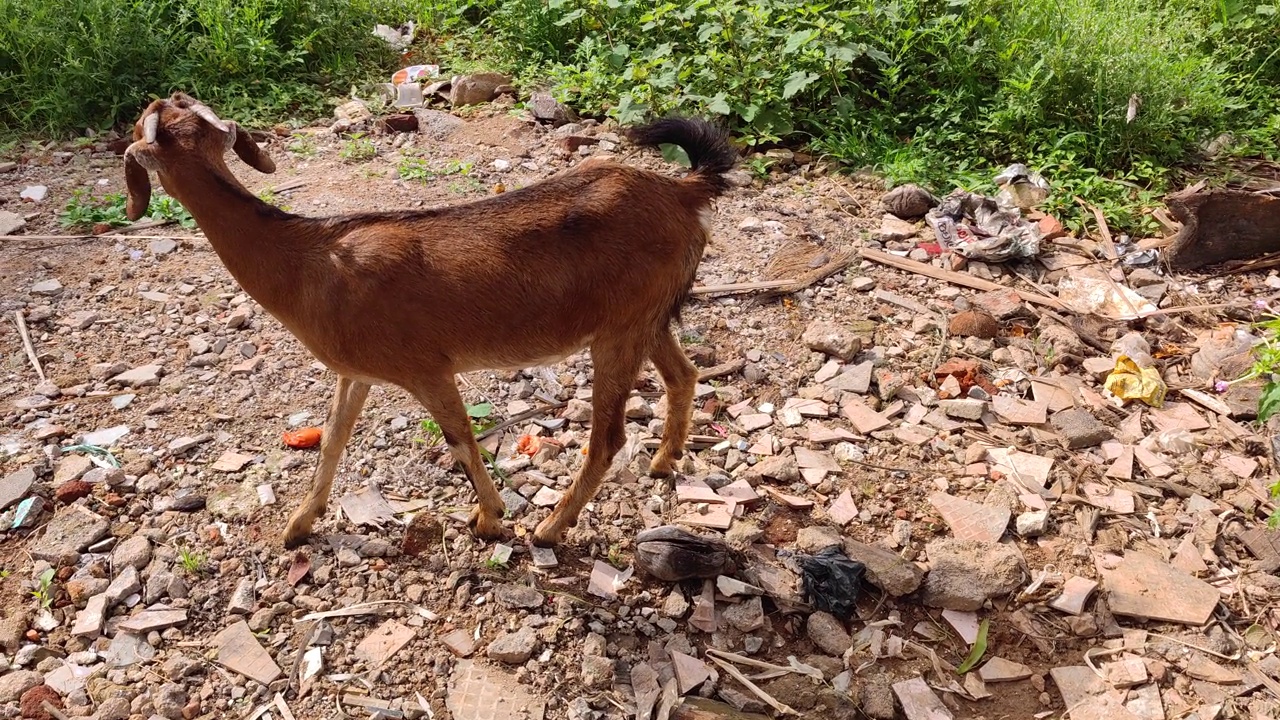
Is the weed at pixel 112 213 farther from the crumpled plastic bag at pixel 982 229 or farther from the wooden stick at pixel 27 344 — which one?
the crumpled plastic bag at pixel 982 229

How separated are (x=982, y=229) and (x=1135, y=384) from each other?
5.32 feet

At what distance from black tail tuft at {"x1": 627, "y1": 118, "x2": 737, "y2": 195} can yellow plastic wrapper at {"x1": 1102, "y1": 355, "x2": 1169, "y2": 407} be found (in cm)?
266

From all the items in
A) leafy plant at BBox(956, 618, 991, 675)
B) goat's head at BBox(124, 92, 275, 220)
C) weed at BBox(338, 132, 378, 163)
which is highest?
goat's head at BBox(124, 92, 275, 220)

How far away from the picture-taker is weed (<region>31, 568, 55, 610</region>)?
12.9 ft

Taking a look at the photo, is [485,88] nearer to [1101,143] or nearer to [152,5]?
[152,5]

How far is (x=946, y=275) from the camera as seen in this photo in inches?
242

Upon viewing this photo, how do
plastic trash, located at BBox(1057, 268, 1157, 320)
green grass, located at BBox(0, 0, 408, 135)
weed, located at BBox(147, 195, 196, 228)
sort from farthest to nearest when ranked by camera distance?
green grass, located at BBox(0, 0, 408, 135) < weed, located at BBox(147, 195, 196, 228) < plastic trash, located at BBox(1057, 268, 1157, 320)

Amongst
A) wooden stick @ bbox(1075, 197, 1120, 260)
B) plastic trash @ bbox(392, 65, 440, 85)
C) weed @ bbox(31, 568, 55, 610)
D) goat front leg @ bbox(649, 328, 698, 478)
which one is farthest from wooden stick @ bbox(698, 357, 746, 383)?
plastic trash @ bbox(392, 65, 440, 85)

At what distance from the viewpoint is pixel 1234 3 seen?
813 cm

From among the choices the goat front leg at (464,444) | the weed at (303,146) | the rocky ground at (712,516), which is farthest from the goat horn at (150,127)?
the weed at (303,146)

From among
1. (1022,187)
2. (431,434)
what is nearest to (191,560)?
(431,434)

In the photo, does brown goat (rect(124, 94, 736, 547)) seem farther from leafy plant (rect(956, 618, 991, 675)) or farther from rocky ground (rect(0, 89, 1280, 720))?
leafy plant (rect(956, 618, 991, 675))

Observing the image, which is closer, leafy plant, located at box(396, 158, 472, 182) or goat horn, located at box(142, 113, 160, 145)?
goat horn, located at box(142, 113, 160, 145)

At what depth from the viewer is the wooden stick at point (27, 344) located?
527 cm
